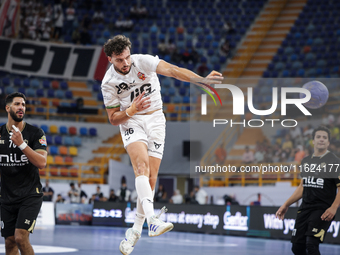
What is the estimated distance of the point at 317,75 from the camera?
81.8 ft

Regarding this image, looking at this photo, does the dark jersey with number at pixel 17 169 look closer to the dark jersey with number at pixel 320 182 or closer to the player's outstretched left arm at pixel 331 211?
the dark jersey with number at pixel 320 182

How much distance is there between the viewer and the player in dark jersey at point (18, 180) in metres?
6.31

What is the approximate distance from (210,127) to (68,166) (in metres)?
9.20

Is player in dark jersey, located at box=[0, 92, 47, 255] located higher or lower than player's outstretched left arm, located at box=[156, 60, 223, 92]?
lower

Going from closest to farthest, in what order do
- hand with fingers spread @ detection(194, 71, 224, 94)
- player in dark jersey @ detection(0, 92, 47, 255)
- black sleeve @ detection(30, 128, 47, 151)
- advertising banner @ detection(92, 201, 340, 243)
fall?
hand with fingers spread @ detection(194, 71, 224, 94) < player in dark jersey @ detection(0, 92, 47, 255) < black sleeve @ detection(30, 128, 47, 151) < advertising banner @ detection(92, 201, 340, 243)

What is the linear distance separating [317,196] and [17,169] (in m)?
4.30

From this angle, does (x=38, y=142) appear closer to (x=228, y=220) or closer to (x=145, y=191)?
(x=145, y=191)

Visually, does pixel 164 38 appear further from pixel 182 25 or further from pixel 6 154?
pixel 6 154

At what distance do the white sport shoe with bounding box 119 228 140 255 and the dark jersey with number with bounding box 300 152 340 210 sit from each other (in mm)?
2578

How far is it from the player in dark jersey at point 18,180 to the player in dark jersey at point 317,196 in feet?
12.5

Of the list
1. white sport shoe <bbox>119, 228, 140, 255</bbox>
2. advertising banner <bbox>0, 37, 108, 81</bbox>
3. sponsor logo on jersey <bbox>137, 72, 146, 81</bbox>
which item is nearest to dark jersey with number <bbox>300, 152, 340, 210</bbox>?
white sport shoe <bbox>119, 228, 140, 255</bbox>

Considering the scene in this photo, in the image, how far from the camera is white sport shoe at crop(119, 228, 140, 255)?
20.7 feet

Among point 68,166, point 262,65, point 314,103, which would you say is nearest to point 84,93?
point 68,166

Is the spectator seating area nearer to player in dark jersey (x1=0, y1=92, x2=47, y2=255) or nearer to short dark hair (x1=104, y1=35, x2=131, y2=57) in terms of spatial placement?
short dark hair (x1=104, y1=35, x2=131, y2=57)
